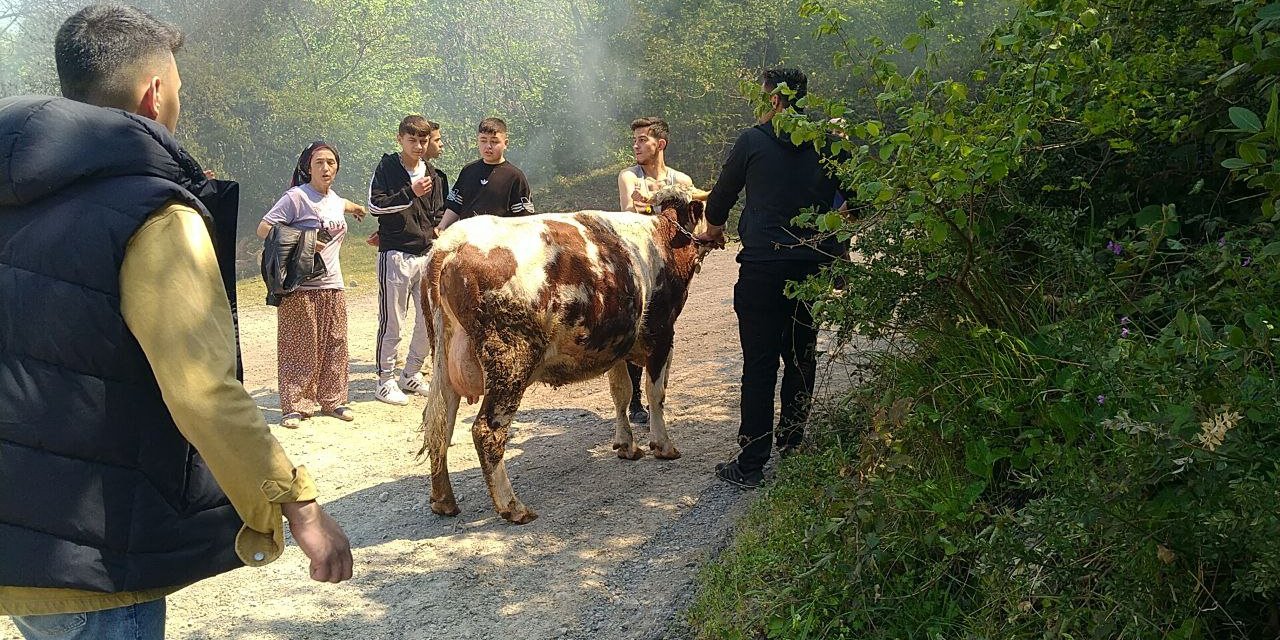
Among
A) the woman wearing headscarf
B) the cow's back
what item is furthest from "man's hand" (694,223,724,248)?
the woman wearing headscarf

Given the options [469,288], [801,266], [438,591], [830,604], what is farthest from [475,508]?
[830,604]

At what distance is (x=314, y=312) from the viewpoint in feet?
25.8

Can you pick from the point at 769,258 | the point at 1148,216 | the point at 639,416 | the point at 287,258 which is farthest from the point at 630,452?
the point at 1148,216

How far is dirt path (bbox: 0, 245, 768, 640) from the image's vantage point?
4.51m

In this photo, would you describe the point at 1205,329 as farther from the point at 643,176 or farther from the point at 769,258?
the point at 643,176

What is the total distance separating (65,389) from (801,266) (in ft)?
13.7

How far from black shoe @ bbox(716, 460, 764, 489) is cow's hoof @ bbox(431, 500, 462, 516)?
1.63m

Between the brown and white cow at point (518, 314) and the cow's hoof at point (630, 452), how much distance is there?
2.23 feet

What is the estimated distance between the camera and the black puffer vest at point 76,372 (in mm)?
2043

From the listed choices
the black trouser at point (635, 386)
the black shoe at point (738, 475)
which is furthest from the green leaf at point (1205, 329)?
the black trouser at point (635, 386)

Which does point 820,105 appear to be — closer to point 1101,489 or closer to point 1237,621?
point 1101,489

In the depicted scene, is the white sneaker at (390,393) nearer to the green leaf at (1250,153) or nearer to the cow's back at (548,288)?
the cow's back at (548,288)

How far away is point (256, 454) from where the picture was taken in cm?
209

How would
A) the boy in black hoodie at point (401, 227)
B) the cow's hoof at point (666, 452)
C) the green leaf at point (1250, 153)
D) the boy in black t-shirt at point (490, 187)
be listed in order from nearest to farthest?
the green leaf at point (1250, 153) < the cow's hoof at point (666, 452) < the boy in black t-shirt at point (490, 187) < the boy in black hoodie at point (401, 227)
